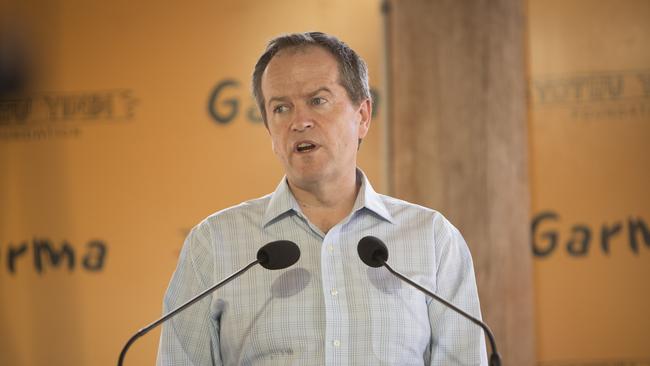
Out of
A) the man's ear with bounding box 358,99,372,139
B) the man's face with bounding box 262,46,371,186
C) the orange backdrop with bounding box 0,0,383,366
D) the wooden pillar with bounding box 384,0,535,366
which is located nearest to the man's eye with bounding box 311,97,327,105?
the man's face with bounding box 262,46,371,186

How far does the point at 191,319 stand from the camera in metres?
1.43

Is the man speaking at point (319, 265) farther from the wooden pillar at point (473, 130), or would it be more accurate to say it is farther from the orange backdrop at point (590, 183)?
the orange backdrop at point (590, 183)

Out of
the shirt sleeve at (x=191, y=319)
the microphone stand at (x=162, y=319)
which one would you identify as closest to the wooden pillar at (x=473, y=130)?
the shirt sleeve at (x=191, y=319)

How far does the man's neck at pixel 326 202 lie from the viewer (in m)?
1.55

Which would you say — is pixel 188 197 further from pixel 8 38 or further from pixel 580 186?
pixel 580 186

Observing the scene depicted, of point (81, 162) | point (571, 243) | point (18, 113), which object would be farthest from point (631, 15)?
point (18, 113)

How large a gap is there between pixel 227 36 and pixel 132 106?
41 centimetres

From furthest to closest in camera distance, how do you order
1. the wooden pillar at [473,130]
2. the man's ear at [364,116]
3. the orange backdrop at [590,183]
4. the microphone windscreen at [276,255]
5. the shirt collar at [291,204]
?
the orange backdrop at [590,183] < the wooden pillar at [473,130] < the man's ear at [364,116] < the shirt collar at [291,204] < the microphone windscreen at [276,255]

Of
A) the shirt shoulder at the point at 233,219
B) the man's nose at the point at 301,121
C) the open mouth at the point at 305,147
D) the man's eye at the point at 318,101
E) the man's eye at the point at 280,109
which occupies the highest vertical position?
the man's eye at the point at 318,101

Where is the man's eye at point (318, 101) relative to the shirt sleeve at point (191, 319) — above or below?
above

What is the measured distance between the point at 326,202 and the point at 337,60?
11.2 inches

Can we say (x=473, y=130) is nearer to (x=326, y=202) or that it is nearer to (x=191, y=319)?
(x=326, y=202)

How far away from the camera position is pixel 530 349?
6.78ft

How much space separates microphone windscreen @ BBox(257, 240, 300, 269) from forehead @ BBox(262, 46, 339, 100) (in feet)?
1.14
